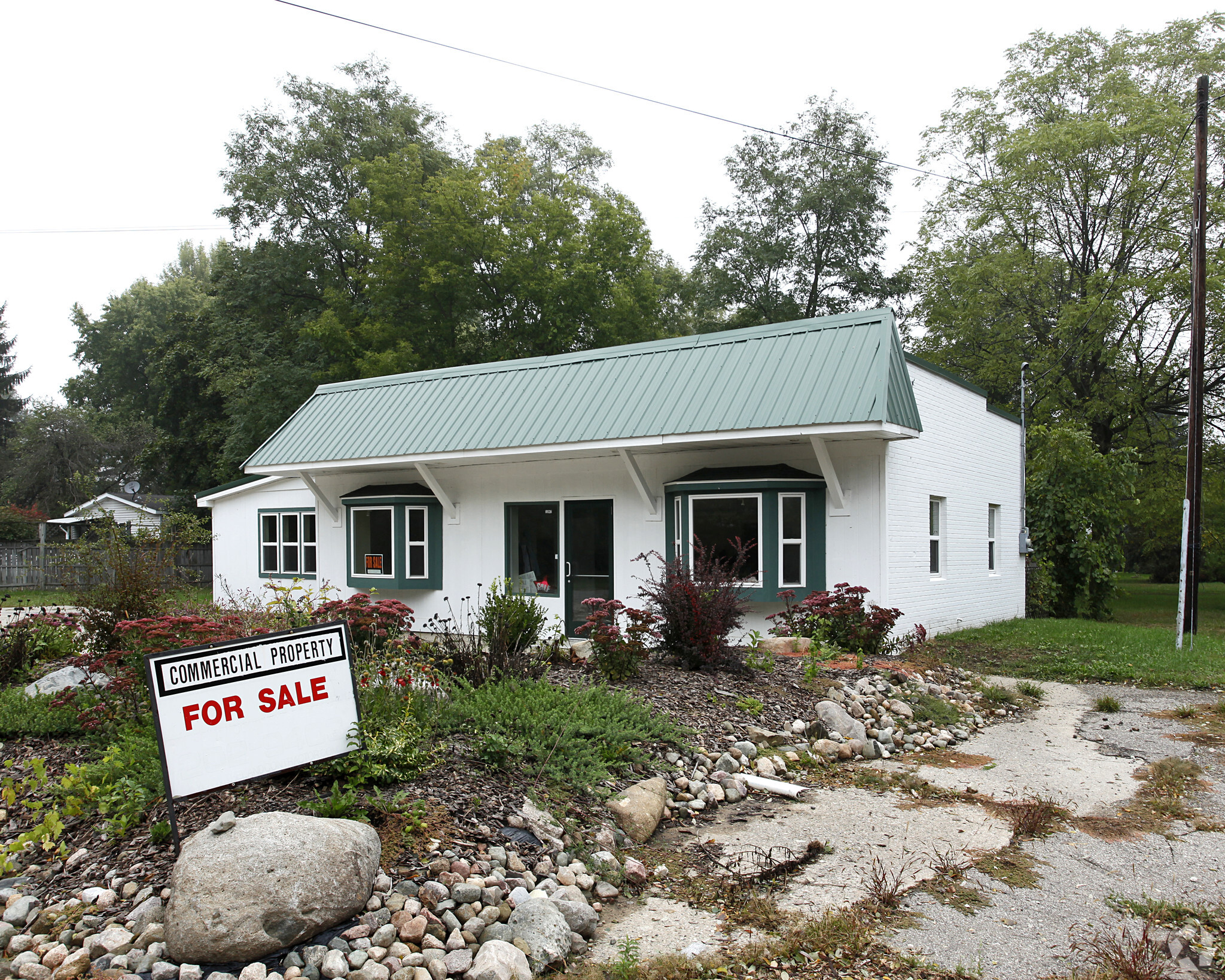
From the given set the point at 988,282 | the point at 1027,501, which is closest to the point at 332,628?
the point at 1027,501

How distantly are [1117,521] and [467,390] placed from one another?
14.1 meters

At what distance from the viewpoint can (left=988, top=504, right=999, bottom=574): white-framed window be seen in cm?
1530

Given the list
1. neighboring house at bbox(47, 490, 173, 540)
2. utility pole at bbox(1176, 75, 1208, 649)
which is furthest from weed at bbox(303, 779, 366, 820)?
neighboring house at bbox(47, 490, 173, 540)

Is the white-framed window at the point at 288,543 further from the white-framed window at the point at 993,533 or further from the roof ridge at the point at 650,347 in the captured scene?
the white-framed window at the point at 993,533

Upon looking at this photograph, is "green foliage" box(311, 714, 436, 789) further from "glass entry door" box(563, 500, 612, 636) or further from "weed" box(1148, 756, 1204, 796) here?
"glass entry door" box(563, 500, 612, 636)

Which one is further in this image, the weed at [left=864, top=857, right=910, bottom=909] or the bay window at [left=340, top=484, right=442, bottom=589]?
the bay window at [left=340, top=484, right=442, bottom=589]

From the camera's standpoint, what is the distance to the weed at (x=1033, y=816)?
16.5 ft

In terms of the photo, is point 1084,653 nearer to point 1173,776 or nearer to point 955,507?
point 955,507

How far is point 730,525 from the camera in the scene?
1148cm

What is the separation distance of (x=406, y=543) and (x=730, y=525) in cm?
590

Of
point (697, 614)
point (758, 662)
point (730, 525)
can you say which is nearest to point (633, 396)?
point (730, 525)

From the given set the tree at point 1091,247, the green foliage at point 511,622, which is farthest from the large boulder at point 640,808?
the tree at point 1091,247

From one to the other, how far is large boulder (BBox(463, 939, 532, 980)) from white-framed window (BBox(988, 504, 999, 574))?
13644mm

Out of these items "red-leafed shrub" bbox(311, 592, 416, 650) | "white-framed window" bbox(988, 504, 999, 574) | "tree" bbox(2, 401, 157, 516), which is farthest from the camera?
"tree" bbox(2, 401, 157, 516)
